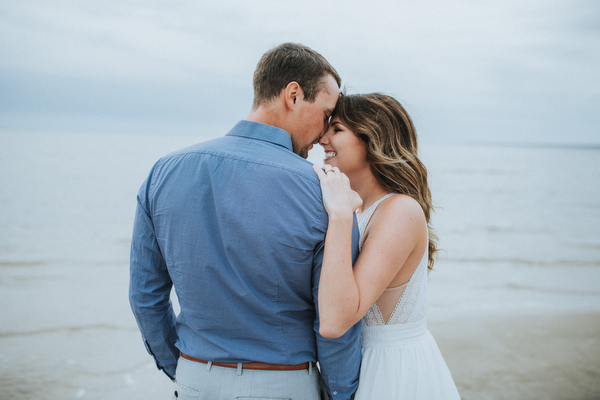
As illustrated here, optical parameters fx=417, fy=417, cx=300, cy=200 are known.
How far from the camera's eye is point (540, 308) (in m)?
6.68

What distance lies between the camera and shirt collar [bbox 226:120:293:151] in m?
1.62

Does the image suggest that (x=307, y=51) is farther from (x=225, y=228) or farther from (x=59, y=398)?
(x=59, y=398)

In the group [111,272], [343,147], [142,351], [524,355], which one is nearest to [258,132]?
[343,147]

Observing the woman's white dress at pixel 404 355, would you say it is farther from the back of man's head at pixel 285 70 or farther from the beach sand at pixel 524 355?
the beach sand at pixel 524 355

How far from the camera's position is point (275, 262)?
1.50m

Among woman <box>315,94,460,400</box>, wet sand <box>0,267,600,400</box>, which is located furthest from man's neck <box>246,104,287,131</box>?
wet sand <box>0,267,600,400</box>

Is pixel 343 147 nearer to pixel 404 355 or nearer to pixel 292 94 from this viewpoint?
pixel 292 94

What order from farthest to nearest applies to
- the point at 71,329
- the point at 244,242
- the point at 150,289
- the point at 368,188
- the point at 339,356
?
the point at 71,329 < the point at 368,188 < the point at 150,289 < the point at 339,356 < the point at 244,242

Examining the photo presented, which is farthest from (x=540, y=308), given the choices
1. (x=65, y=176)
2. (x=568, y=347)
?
(x=65, y=176)

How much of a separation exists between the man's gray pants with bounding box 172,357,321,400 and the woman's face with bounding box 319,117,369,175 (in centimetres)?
106

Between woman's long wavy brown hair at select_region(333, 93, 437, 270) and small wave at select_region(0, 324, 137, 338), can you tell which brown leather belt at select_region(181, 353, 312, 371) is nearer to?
woman's long wavy brown hair at select_region(333, 93, 437, 270)

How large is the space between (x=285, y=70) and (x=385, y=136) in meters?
0.70

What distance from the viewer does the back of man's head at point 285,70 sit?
177 cm

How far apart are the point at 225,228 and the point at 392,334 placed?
107cm
